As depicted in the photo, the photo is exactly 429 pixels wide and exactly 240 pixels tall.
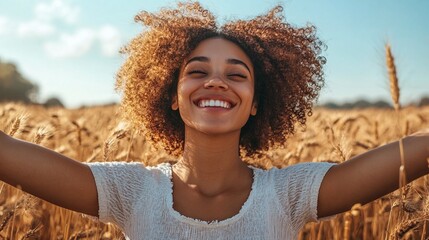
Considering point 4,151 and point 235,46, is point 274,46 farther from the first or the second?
point 4,151

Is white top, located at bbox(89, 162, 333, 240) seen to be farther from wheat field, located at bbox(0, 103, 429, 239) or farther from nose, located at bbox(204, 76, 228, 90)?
nose, located at bbox(204, 76, 228, 90)

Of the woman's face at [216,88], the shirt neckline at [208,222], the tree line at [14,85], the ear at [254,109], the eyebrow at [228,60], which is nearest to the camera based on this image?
the shirt neckline at [208,222]

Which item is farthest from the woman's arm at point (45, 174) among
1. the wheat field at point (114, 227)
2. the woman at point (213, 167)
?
the wheat field at point (114, 227)

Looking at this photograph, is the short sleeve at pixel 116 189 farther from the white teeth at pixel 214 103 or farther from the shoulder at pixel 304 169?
the shoulder at pixel 304 169

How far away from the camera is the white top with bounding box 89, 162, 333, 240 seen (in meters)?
2.38

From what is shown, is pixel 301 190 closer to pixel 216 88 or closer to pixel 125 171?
pixel 216 88

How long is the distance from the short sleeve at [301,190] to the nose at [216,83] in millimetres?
398

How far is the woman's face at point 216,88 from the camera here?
2.47 meters

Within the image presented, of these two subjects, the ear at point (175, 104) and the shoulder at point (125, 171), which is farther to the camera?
the ear at point (175, 104)

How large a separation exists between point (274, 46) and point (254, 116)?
1.06 feet

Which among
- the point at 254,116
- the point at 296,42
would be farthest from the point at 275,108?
the point at 296,42

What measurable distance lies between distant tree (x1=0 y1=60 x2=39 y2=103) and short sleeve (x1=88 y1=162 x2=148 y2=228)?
65911 mm

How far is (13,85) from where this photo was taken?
226ft

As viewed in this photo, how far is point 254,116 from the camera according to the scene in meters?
3.01
